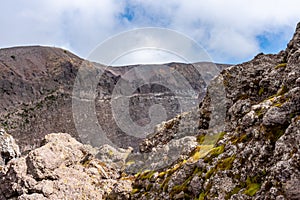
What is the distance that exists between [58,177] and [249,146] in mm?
24341

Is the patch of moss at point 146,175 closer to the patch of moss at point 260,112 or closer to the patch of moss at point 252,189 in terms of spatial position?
the patch of moss at point 260,112

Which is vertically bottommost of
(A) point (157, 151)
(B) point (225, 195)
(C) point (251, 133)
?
(B) point (225, 195)

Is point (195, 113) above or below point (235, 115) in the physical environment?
above

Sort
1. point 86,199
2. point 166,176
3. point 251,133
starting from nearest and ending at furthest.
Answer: point 251,133 → point 166,176 → point 86,199

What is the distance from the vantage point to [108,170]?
4872cm

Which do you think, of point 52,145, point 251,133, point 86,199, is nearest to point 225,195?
point 251,133

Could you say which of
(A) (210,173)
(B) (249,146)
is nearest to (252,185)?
(B) (249,146)

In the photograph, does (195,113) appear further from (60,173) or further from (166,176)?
(60,173)

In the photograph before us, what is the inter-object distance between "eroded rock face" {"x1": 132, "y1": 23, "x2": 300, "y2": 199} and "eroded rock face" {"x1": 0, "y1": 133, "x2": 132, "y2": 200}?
5081mm

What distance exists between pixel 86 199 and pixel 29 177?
274 inches

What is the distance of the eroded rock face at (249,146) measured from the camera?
896 inches

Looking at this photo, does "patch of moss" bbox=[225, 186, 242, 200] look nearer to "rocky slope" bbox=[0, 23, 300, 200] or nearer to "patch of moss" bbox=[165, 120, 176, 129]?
"rocky slope" bbox=[0, 23, 300, 200]

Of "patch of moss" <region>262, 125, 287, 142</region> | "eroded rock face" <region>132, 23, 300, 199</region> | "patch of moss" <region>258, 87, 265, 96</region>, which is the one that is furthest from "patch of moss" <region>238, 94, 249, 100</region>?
"patch of moss" <region>262, 125, 287, 142</region>

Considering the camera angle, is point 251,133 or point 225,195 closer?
point 225,195
